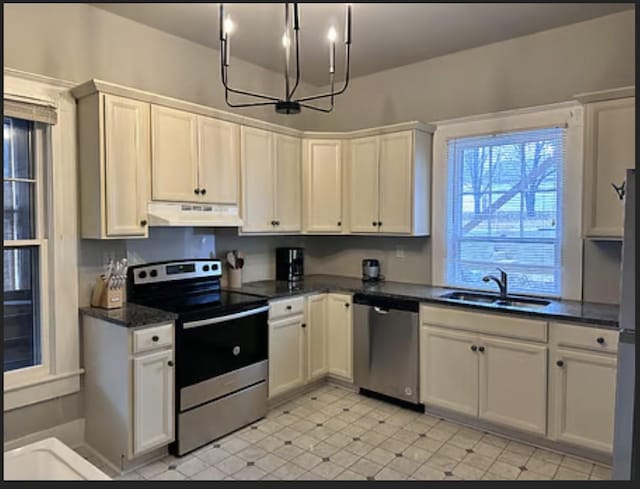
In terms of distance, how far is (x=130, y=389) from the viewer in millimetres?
2676

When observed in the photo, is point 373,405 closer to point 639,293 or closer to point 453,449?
point 453,449

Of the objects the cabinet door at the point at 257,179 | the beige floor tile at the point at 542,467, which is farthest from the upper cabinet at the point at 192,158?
the beige floor tile at the point at 542,467

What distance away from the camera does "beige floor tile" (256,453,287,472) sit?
277 cm

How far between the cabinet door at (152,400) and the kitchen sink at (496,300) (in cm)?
208

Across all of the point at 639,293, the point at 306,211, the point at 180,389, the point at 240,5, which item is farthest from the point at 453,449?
the point at 240,5

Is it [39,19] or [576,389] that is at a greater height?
[39,19]

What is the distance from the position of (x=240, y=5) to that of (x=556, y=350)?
307cm

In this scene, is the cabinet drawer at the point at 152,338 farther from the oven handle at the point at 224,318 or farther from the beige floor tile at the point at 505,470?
the beige floor tile at the point at 505,470

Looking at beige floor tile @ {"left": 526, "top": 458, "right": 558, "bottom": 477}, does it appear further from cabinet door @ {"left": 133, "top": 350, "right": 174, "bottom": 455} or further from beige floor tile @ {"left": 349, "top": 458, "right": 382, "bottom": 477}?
cabinet door @ {"left": 133, "top": 350, "right": 174, "bottom": 455}

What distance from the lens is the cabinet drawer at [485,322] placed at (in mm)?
3007

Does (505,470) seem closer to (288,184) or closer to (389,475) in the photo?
(389,475)

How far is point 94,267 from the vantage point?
10.2 feet

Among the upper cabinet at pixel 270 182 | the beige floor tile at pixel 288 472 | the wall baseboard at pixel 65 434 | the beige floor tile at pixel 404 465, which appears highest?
the upper cabinet at pixel 270 182

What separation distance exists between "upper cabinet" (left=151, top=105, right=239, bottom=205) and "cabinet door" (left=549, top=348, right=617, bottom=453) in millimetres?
2618
